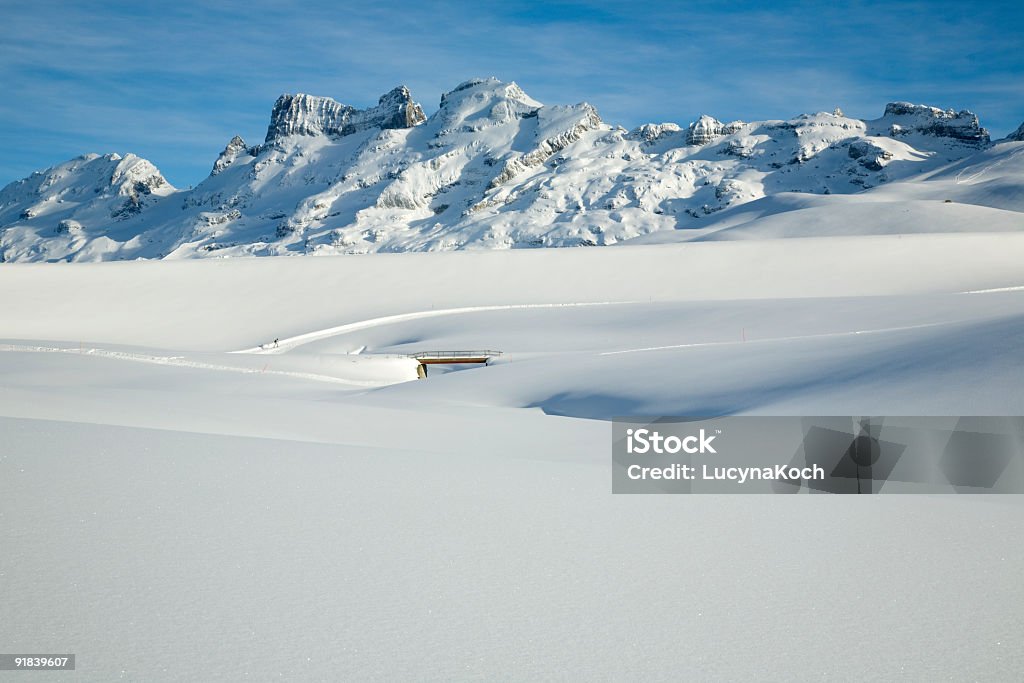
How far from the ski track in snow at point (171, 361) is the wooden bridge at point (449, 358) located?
2863 mm

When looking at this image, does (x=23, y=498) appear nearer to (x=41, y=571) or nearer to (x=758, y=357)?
(x=41, y=571)

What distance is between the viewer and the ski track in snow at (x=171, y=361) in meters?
24.9

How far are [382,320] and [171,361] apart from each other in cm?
1572

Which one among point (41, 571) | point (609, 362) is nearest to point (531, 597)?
point (41, 571)

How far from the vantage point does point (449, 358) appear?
30.7 meters

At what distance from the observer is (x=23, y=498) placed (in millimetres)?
5652

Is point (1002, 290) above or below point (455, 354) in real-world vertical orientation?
above

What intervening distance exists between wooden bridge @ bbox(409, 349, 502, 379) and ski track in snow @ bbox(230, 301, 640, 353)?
357 inches

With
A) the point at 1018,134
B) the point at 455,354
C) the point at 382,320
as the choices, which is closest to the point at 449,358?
the point at 455,354

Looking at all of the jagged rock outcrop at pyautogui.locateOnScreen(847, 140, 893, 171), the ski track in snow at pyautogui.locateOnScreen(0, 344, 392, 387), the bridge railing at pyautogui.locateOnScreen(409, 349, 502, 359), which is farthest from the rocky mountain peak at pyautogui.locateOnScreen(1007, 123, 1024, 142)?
the ski track in snow at pyautogui.locateOnScreen(0, 344, 392, 387)

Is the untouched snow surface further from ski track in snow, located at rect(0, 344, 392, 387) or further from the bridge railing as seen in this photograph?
the bridge railing

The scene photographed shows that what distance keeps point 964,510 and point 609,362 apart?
14576 mm

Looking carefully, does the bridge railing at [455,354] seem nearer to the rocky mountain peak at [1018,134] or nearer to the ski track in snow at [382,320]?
the ski track in snow at [382,320]

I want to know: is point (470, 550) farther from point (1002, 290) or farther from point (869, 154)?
point (869, 154)
